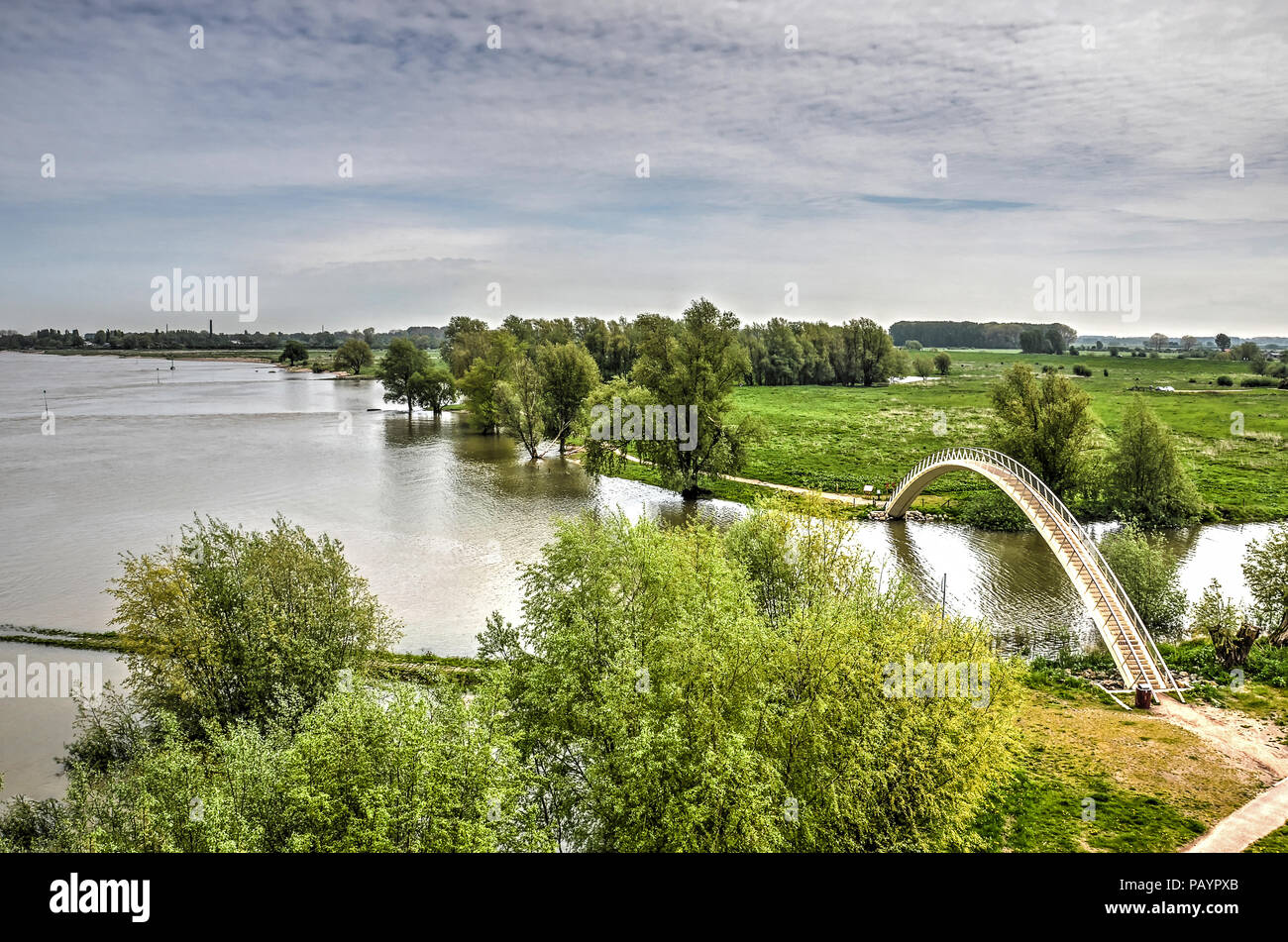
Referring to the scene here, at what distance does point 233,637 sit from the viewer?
20797 millimetres

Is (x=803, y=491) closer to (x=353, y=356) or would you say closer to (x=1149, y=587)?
(x=1149, y=587)

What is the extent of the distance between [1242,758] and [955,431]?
63524 millimetres

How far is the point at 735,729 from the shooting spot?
1552cm

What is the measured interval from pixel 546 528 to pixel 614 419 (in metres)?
15.6

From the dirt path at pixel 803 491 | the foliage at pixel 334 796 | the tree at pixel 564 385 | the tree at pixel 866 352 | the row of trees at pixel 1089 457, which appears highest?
the tree at pixel 866 352

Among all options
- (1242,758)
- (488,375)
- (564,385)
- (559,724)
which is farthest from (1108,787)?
(488,375)

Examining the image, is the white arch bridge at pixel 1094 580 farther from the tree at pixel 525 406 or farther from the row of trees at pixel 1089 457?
the tree at pixel 525 406

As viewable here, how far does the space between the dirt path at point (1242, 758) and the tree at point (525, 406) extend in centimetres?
5263

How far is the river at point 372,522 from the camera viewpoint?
3173 cm

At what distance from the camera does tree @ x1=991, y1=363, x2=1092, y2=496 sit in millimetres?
48562

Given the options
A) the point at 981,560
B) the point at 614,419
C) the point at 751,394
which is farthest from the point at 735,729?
the point at 751,394

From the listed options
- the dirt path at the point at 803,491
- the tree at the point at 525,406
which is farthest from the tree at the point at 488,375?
the dirt path at the point at 803,491

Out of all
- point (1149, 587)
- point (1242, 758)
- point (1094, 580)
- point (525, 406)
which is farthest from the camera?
point (525, 406)
